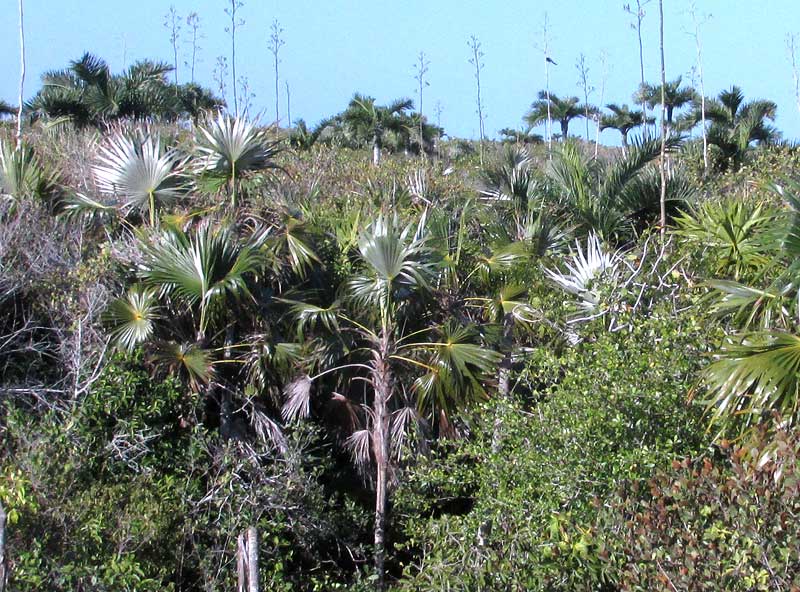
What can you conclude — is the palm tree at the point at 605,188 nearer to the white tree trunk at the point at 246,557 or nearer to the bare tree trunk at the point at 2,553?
the white tree trunk at the point at 246,557

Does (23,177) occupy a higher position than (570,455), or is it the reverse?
(23,177)

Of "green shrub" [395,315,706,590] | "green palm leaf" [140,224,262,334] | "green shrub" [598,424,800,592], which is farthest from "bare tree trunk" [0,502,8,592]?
"green shrub" [598,424,800,592]

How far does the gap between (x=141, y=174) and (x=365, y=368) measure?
10.5 feet

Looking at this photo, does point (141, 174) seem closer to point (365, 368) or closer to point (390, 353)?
point (365, 368)

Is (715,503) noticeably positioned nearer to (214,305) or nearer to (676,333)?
(676,333)

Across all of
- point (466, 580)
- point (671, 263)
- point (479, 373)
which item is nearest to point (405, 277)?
point (479, 373)

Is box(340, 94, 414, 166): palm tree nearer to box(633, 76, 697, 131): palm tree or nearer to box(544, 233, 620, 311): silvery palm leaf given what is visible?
box(633, 76, 697, 131): palm tree

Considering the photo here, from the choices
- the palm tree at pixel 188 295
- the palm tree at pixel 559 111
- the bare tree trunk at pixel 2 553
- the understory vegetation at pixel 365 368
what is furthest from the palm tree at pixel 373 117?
the bare tree trunk at pixel 2 553

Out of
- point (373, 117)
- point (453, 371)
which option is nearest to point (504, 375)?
point (453, 371)

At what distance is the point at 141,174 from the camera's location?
10.0 meters

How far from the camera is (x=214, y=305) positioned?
9258 millimetres

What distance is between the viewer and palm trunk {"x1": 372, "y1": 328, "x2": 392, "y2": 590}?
31.3ft

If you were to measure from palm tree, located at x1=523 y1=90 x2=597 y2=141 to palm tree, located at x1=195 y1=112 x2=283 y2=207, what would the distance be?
22904mm

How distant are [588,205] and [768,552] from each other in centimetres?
668
